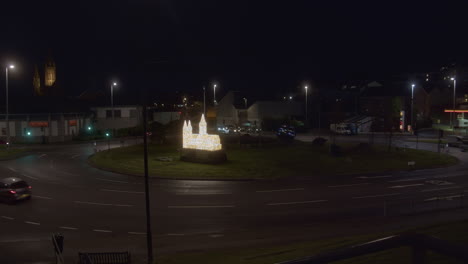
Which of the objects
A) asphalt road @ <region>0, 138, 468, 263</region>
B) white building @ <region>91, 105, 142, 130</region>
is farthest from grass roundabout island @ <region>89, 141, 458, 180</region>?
white building @ <region>91, 105, 142, 130</region>

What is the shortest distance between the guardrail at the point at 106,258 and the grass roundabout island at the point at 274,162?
17863mm

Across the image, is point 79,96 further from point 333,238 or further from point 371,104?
point 333,238

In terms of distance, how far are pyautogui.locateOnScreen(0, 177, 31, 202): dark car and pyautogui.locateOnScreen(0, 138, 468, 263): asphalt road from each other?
0.49 metres

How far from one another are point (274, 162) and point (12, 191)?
22.4m

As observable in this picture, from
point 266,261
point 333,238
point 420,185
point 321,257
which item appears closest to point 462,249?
point 321,257

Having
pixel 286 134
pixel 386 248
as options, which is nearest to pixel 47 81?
pixel 286 134

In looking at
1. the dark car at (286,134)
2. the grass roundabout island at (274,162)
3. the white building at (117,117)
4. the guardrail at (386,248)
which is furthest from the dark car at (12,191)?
the white building at (117,117)

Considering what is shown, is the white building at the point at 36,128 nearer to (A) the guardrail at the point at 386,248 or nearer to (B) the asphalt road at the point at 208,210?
(B) the asphalt road at the point at 208,210

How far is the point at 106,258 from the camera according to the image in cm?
1390

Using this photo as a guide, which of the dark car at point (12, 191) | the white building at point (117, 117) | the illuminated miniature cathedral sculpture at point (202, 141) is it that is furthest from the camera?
the white building at point (117, 117)

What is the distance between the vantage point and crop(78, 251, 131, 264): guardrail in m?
13.6

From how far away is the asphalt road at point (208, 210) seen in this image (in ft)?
57.1

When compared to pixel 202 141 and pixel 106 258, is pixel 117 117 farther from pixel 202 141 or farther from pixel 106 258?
pixel 106 258

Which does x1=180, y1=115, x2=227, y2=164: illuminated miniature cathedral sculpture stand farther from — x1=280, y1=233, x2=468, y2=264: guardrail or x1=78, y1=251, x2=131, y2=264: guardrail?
x1=280, y1=233, x2=468, y2=264: guardrail
